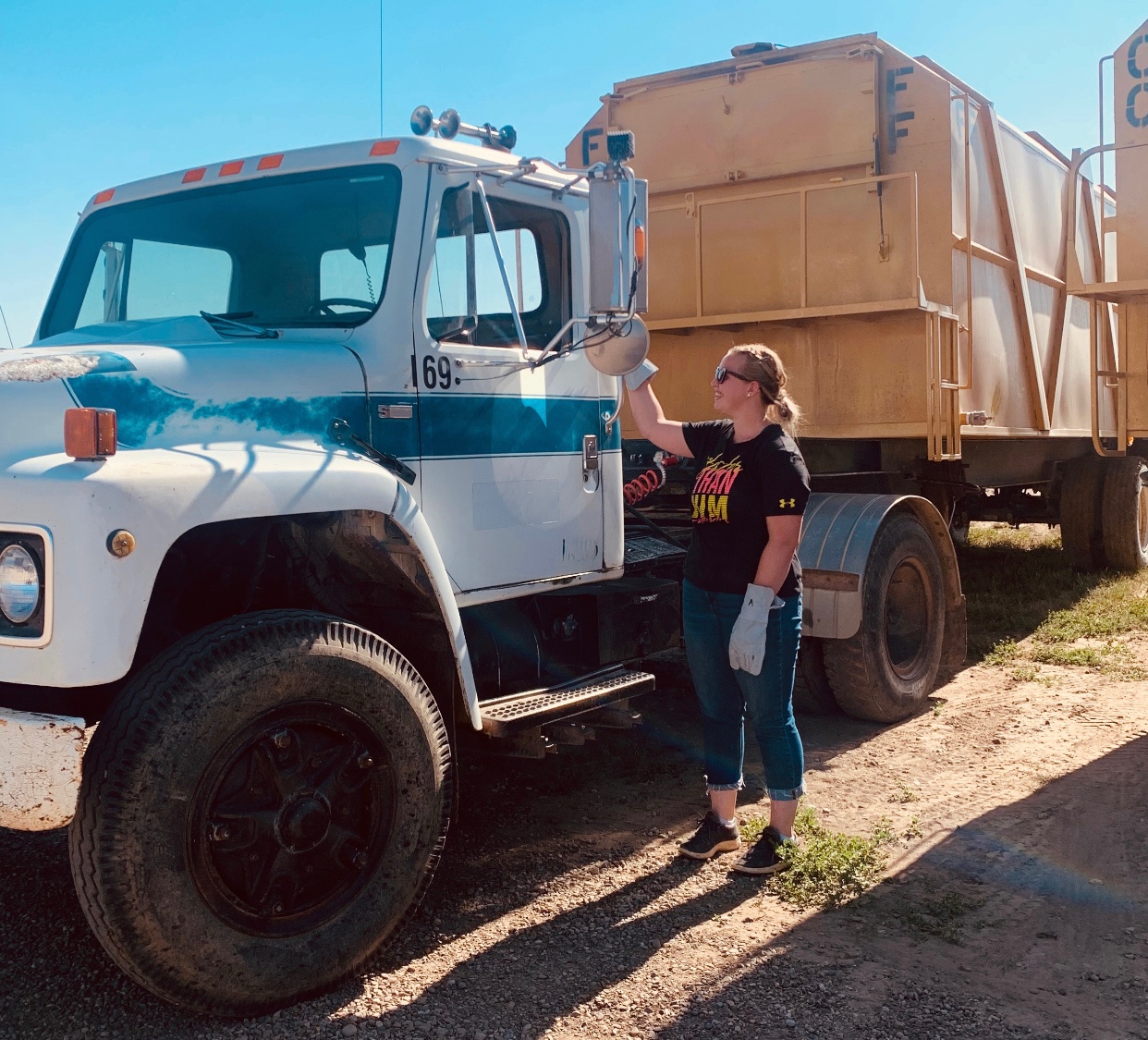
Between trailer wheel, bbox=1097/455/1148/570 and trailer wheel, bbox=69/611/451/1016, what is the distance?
810 centimetres

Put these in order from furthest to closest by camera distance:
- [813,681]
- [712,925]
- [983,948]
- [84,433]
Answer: [813,681], [712,925], [983,948], [84,433]

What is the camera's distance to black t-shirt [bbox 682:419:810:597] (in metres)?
4.03

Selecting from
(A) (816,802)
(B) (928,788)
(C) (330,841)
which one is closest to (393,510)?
(C) (330,841)

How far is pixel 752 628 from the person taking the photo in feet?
13.2

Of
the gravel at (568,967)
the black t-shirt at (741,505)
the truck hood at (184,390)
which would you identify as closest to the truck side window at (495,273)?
the truck hood at (184,390)

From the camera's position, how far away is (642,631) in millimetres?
5059

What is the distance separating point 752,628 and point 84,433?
2154mm

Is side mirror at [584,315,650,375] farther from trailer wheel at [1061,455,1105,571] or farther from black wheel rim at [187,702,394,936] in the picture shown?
trailer wheel at [1061,455,1105,571]

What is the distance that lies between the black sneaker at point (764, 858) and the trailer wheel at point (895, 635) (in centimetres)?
186

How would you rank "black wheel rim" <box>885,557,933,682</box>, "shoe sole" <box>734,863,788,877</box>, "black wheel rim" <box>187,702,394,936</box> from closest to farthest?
1. "black wheel rim" <box>187,702,394,936</box>
2. "shoe sole" <box>734,863,788,877</box>
3. "black wheel rim" <box>885,557,933,682</box>

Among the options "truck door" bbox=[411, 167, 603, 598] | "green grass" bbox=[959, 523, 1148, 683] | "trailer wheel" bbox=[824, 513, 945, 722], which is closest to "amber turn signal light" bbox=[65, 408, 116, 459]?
"truck door" bbox=[411, 167, 603, 598]

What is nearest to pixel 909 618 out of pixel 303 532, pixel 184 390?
pixel 303 532

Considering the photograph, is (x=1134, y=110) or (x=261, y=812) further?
(x=1134, y=110)

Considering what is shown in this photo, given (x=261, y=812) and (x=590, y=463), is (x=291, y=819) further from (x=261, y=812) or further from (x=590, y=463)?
(x=590, y=463)
